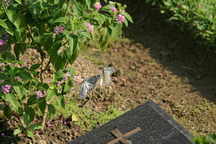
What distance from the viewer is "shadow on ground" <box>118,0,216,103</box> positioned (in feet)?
16.8

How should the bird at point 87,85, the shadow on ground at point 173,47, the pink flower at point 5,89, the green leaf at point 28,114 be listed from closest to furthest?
the pink flower at point 5,89, the green leaf at point 28,114, the bird at point 87,85, the shadow on ground at point 173,47

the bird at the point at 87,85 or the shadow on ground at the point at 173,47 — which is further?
the shadow on ground at the point at 173,47

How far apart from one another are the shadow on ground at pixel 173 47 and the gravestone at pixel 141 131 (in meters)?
2.06

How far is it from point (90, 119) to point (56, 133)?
390mm

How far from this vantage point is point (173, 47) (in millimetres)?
Result: 5590

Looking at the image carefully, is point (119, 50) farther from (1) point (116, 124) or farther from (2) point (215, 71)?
(1) point (116, 124)

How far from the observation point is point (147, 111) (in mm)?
2943

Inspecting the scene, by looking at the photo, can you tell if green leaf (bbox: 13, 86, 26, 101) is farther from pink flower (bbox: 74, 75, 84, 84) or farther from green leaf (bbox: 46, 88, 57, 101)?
pink flower (bbox: 74, 75, 84, 84)

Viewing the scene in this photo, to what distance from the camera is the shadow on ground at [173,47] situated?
5105 millimetres

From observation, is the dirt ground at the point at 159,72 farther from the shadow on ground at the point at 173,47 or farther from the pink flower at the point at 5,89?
the pink flower at the point at 5,89

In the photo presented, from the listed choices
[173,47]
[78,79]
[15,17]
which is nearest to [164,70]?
[173,47]

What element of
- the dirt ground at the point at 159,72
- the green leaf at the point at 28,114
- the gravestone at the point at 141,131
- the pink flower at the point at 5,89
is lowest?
the dirt ground at the point at 159,72

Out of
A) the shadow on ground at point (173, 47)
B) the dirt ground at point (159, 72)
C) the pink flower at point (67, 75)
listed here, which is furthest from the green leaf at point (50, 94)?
the shadow on ground at point (173, 47)

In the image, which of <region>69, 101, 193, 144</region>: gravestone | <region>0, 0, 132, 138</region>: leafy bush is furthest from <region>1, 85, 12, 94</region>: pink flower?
<region>69, 101, 193, 144</region>: gravestone
